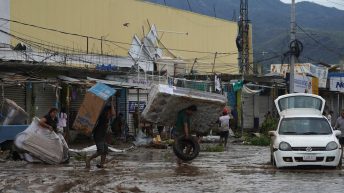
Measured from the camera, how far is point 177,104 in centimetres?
1962

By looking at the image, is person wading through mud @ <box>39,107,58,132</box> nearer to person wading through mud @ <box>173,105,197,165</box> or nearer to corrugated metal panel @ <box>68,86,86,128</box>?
person wading through mud @ <box>173,105,197,165</box>

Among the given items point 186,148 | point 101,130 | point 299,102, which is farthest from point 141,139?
point 101,130

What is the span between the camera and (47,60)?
28.3m

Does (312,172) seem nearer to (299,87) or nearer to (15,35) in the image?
(15,35)

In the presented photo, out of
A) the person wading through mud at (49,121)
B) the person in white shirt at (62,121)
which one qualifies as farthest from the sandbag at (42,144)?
the person in white shirt at (62,121)

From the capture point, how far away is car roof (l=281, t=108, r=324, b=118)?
17.7 meters

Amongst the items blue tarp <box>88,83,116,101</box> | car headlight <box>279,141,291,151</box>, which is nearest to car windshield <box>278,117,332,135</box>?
A: car headlight <box>279,141,291,151</box>

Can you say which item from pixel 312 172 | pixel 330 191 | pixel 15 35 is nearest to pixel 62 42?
pixel 15 35

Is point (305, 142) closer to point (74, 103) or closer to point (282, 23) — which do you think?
point (74, 103)

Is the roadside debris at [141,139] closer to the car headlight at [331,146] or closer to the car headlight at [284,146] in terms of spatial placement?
the car headlight at [284,146]

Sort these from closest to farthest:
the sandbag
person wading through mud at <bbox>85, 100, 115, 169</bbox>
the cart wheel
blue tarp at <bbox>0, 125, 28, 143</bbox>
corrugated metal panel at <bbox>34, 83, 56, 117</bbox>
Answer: person wading through mud at <bbox>85, 100, 115, 169</bbox> < the sandbag < the cart wheel < blue tarp at <bbox>0, 125, 28, 143</bbox> < corrugated metal panel at <bbox>34, 83, 56, 117</bbox>

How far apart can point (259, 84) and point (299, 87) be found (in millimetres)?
2715

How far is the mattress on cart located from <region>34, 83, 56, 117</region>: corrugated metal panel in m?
9.19

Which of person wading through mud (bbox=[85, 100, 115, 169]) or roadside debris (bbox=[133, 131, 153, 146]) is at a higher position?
person wading through mud (bbox=[85, 100, 115, 169])
